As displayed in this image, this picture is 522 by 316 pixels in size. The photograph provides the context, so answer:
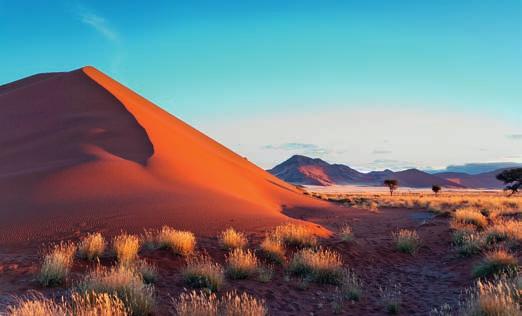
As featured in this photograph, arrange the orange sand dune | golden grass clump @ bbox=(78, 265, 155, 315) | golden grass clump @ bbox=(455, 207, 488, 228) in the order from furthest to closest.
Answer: golden grass clump @ bbox=(455, 207, 488, 228)
the orange sand dune
golden grass clump @ bbox=(78, 265, 155, 315)

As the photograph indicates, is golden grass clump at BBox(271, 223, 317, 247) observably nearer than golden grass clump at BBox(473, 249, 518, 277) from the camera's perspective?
No

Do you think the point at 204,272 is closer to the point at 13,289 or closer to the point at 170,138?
the point at 13,289

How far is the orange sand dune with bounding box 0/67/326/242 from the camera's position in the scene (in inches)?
619

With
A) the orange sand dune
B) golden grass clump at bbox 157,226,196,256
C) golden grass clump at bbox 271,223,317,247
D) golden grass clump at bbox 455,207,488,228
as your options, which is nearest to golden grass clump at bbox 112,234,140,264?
golden grass clump at bbox 157,226,196,256

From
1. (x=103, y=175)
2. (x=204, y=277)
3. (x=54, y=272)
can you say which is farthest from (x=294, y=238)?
(x=103, y=175)

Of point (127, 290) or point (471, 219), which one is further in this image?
point (471, 219)

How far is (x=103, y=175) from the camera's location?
67.5 feet

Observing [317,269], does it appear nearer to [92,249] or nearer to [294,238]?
[294,238]

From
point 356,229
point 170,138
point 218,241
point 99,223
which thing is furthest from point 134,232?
point 170,138

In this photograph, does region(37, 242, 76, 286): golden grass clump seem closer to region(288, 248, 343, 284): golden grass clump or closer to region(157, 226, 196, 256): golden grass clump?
region(157, 226, 196, 256): golden grass clump

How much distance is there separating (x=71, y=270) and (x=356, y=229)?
1350cm

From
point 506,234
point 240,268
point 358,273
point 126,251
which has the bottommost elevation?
point 358,273

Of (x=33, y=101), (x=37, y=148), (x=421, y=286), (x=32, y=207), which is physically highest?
(x=33, y=101)

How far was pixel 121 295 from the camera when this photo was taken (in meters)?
7.11
